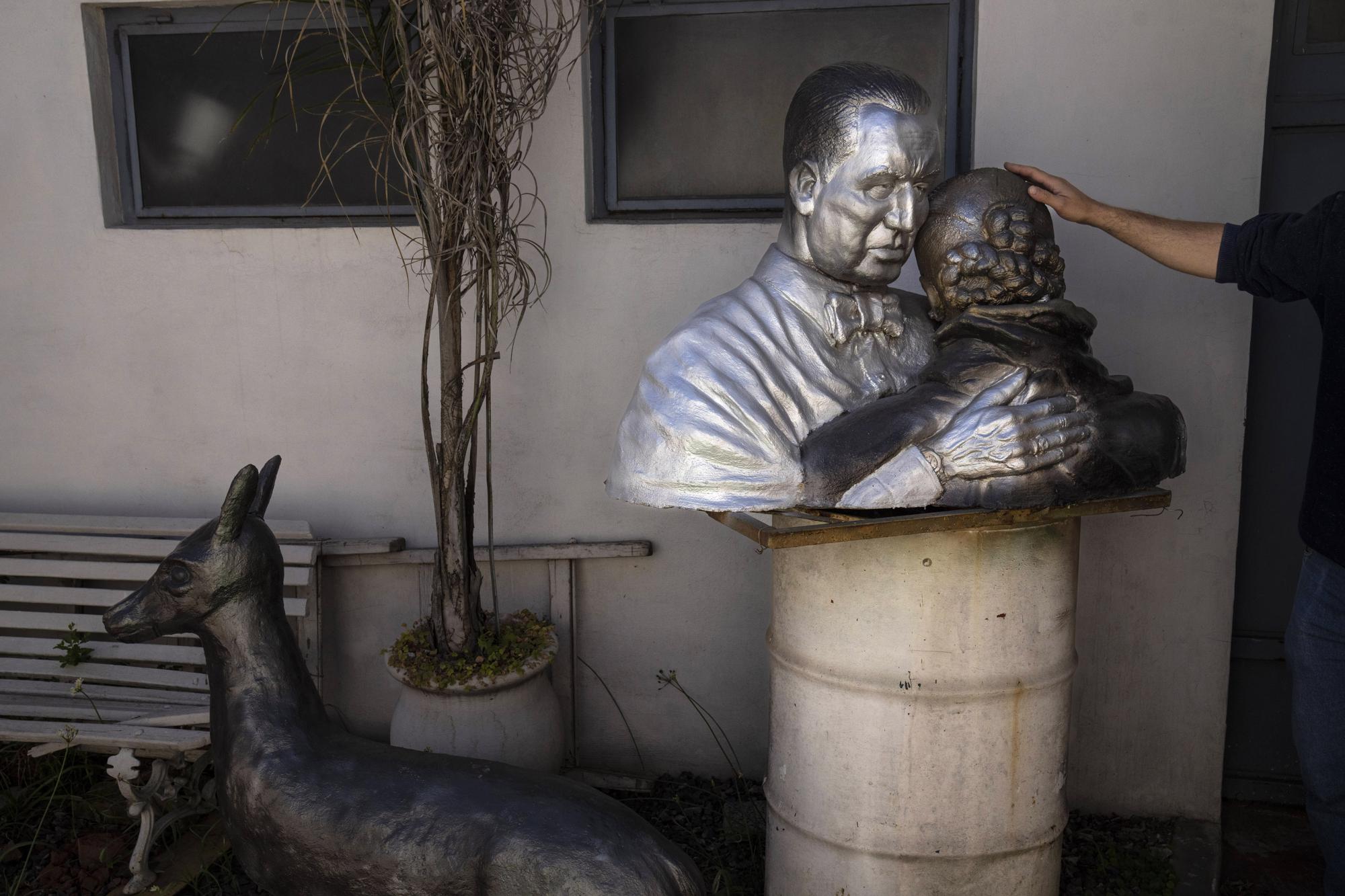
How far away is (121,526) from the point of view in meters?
3.60

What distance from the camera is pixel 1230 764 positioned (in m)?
3.60

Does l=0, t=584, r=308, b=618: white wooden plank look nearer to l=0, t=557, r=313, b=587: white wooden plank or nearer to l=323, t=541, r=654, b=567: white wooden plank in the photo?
l=0, t=557, r=313, b=587: white wooden plank

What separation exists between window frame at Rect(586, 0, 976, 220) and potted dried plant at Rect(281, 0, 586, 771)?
0.16 meters

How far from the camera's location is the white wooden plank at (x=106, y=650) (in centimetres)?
349

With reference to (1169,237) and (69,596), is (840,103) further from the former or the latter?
(69,596)

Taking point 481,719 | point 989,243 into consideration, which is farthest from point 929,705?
point 481,719

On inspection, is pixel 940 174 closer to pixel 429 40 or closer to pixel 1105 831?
pixel 429 40

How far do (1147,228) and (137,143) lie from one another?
3.22 m

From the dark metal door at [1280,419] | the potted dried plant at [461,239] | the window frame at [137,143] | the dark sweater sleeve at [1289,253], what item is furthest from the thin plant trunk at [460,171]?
the dark metal door at [1280,419]

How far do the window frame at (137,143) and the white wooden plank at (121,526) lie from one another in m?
1.01

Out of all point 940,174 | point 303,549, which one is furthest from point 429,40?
point 303,549

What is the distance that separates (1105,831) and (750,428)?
2108 millimetres

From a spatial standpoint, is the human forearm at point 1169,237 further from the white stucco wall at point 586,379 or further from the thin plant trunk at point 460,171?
the thin plant trunk at point 460,171

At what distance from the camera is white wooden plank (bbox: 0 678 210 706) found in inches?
133
